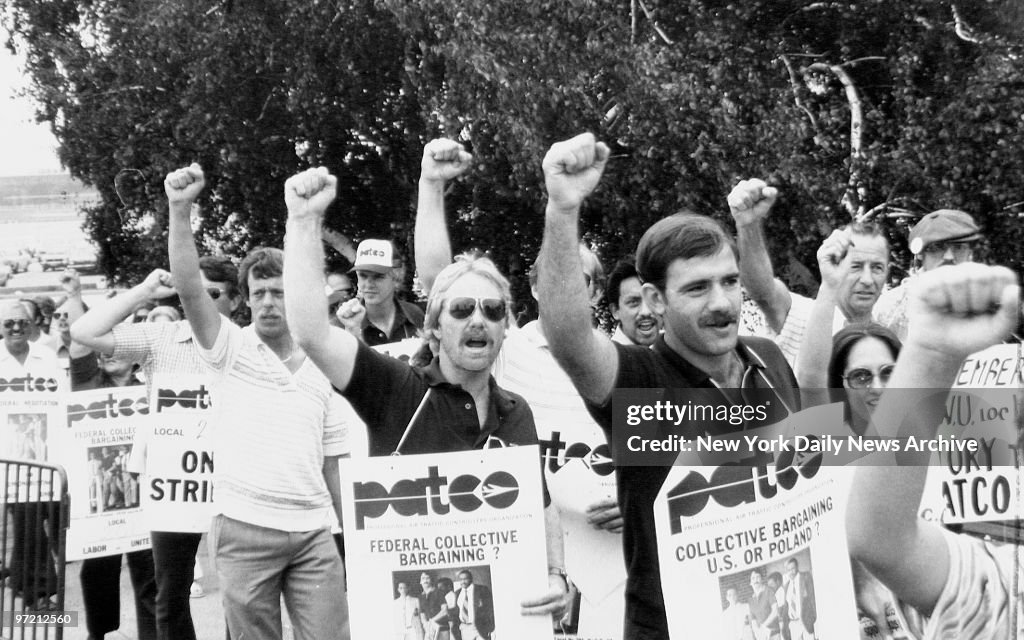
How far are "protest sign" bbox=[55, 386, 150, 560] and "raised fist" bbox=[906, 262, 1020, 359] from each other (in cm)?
568

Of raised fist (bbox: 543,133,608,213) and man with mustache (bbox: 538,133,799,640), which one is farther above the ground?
raised fist (bbox: 543,133,608,213)

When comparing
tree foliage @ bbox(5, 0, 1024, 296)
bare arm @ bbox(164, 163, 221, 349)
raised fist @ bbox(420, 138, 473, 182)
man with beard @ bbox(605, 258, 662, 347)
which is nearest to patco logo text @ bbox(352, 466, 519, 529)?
raised fist @ bbox(420, 138, 473, 182)

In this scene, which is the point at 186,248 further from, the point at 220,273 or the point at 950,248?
the point at 950,248

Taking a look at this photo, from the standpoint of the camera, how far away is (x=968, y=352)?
5.28 feet

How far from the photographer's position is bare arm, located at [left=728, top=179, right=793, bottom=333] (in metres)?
3.83

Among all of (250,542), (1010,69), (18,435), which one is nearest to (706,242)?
(250,542)

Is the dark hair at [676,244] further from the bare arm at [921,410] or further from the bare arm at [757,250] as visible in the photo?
the bare arm at [921,410]

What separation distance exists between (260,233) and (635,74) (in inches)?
336

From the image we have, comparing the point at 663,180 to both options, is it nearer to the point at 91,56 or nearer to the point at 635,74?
the point at 635,74

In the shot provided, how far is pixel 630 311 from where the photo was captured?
A: 546cm

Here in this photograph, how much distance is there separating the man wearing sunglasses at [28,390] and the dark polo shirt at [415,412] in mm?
3364

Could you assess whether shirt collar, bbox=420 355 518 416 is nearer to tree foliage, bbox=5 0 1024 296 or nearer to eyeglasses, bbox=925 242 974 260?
eyeglasses, bbox=925 242 974 260

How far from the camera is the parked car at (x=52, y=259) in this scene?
75.2 ft

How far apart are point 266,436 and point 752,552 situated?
8.31 feet
